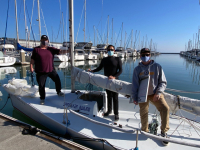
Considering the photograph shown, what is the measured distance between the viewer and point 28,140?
2736 millimetres

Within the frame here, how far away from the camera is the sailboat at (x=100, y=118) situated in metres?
Answer: 2.41

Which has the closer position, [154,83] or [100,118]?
[154,83]

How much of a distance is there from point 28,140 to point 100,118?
154 centimetres

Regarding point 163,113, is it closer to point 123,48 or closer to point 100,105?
point 100,105

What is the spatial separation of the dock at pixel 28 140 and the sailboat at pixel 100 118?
23cm

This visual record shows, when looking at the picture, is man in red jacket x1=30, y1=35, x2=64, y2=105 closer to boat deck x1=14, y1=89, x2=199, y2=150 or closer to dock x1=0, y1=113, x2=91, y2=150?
boat deck x1=14, y1=89, x2=199, y2=150

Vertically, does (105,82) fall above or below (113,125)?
above

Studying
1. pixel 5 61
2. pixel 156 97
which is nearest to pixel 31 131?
pixel 156 97

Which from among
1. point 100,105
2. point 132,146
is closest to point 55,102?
point 100,105

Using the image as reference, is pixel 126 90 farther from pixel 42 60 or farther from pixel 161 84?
pixel 42 60

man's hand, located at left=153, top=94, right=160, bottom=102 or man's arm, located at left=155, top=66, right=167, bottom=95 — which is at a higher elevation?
man's arm, located at left=155, top=66, right=167, bottom=95

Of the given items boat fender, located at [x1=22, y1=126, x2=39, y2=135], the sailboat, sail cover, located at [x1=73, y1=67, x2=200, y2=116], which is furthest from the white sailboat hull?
sail cover, located at [x1=73, y1=67, x2=200, y2=116]

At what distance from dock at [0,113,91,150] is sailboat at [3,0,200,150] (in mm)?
234

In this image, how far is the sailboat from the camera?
94.7 inches
